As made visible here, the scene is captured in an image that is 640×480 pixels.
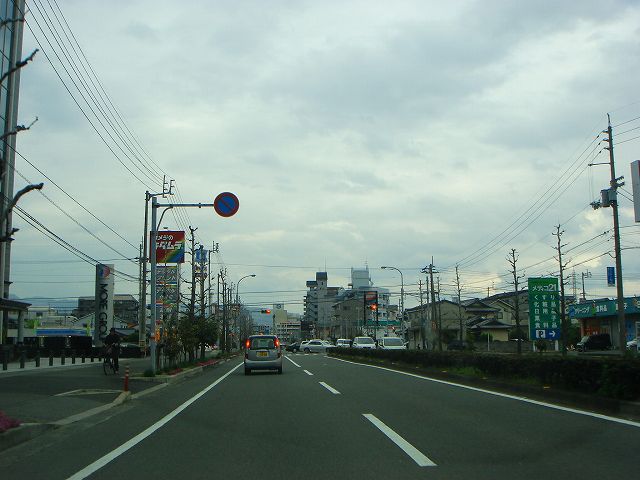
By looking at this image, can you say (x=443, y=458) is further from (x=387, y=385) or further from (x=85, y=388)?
(x=85, y=388)

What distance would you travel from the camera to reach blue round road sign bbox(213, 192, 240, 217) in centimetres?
2067

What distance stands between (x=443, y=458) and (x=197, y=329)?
87.4 ft

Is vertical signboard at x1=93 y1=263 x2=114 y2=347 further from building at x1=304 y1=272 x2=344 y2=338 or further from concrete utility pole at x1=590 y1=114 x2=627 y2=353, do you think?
building at x1=304 y1=272 x2=344 y2=338

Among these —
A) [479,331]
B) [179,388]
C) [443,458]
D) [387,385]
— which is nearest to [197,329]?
[179,388]

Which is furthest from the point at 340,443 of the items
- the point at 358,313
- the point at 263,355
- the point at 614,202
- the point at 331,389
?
the point at 358,313

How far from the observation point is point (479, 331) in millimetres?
78625

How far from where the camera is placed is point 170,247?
41312 mm

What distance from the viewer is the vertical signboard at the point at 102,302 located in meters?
54.2

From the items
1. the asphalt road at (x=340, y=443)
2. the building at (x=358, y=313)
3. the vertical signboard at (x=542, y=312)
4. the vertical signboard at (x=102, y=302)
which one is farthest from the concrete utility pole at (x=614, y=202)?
the building at (x=358, y=313)

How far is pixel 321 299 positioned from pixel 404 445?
6703 inches

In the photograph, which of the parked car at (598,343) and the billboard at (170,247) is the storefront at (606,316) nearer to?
the parked car at (598,343)

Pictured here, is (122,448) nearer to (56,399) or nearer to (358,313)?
→ (56,399)

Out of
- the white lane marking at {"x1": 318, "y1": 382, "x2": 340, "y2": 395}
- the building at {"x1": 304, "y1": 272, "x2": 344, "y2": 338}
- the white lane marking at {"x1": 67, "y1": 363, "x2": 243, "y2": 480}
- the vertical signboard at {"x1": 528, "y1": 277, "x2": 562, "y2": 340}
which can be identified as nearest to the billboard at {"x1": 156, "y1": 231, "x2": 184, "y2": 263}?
the white lane marking at {"x1": 318, "y1": 382, "x2": 340, "y2": 395}

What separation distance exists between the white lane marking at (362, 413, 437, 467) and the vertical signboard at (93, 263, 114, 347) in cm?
4734
